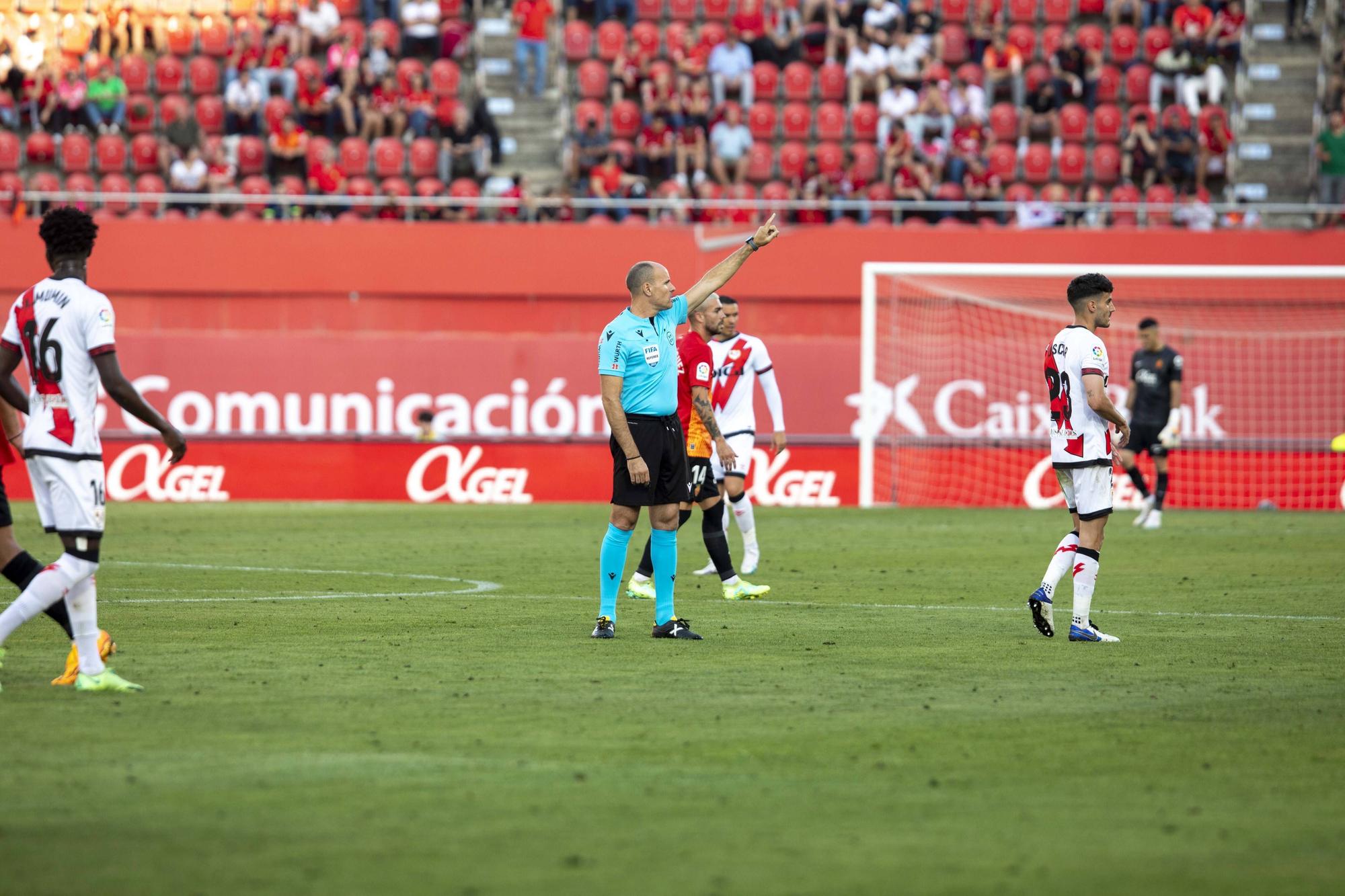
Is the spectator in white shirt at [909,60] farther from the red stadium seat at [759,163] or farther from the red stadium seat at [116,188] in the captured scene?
the red stadium seat at [116,188]

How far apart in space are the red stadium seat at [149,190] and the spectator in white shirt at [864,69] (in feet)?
37.2

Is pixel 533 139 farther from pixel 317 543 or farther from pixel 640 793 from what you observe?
pixel 640 793

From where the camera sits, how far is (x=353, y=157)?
93.5 feet

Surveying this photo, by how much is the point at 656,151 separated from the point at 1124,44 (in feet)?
27.4

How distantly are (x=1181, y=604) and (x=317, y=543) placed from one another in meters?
8.44

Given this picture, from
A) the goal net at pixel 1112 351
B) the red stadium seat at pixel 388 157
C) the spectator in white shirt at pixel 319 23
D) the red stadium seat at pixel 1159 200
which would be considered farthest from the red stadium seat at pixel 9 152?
the red stadium seat at pixel 1159 200

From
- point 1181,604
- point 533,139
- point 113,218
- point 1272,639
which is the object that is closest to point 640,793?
point 1272,639

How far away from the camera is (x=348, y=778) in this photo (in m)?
6.04

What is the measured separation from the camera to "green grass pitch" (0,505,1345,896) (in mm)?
5012

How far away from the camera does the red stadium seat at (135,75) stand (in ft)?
97.1

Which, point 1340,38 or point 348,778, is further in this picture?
point 1340,38

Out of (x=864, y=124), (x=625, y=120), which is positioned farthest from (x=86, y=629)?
(x=864, y=124)

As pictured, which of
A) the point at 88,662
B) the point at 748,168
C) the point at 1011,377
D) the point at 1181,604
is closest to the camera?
the point at 88,662

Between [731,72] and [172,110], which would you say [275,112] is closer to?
[172,110]
